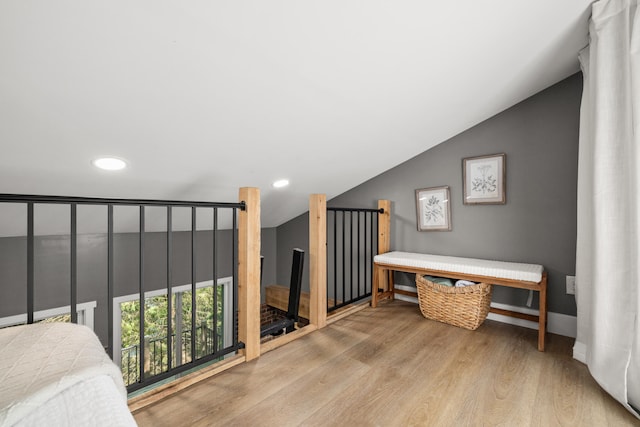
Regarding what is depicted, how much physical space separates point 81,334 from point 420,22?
176cm

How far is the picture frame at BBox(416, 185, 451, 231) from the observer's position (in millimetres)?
2877

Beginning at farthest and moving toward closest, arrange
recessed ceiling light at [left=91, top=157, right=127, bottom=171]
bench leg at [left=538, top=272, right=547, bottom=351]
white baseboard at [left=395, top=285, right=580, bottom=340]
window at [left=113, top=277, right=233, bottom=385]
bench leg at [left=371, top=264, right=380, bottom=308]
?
window at [left=113, top=277, right=233, bottom=385], bench leg at [left=371, top=264, right=380, bottom=308], white baseboard at [left=395, top=285, right=580, bottom=340], bench leg at [left=538, top=272, right=547, bottom=351], recessed ceiling light at [left=91, top=157, right=127, bottom=171]

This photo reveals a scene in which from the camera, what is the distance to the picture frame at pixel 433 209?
2877mm

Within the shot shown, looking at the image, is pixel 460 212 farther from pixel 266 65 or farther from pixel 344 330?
pixel 266 65

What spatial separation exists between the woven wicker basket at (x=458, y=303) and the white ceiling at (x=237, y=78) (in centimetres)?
132

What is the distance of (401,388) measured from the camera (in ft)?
5.09

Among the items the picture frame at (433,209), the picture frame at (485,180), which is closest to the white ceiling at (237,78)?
the picture frame at (485,180)

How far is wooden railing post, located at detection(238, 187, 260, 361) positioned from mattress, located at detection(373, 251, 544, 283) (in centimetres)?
132

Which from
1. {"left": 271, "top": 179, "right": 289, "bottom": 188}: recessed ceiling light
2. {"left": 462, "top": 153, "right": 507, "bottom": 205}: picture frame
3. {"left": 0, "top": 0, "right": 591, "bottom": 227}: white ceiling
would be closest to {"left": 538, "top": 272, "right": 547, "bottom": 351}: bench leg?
{"left": 462, "top": 153, "right": 507, "bottom": 205}: picture frame

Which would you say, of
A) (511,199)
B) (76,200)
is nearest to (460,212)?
(511,199)

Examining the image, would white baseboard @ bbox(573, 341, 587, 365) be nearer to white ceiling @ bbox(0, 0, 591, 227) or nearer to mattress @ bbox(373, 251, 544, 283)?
mattress @ bbox(373, 251, 544, 283)

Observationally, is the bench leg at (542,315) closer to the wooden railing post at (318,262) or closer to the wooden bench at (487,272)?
the wooden bench at (487,272)

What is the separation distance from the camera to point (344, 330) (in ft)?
7.59

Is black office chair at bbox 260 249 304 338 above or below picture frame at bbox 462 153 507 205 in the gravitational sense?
below
